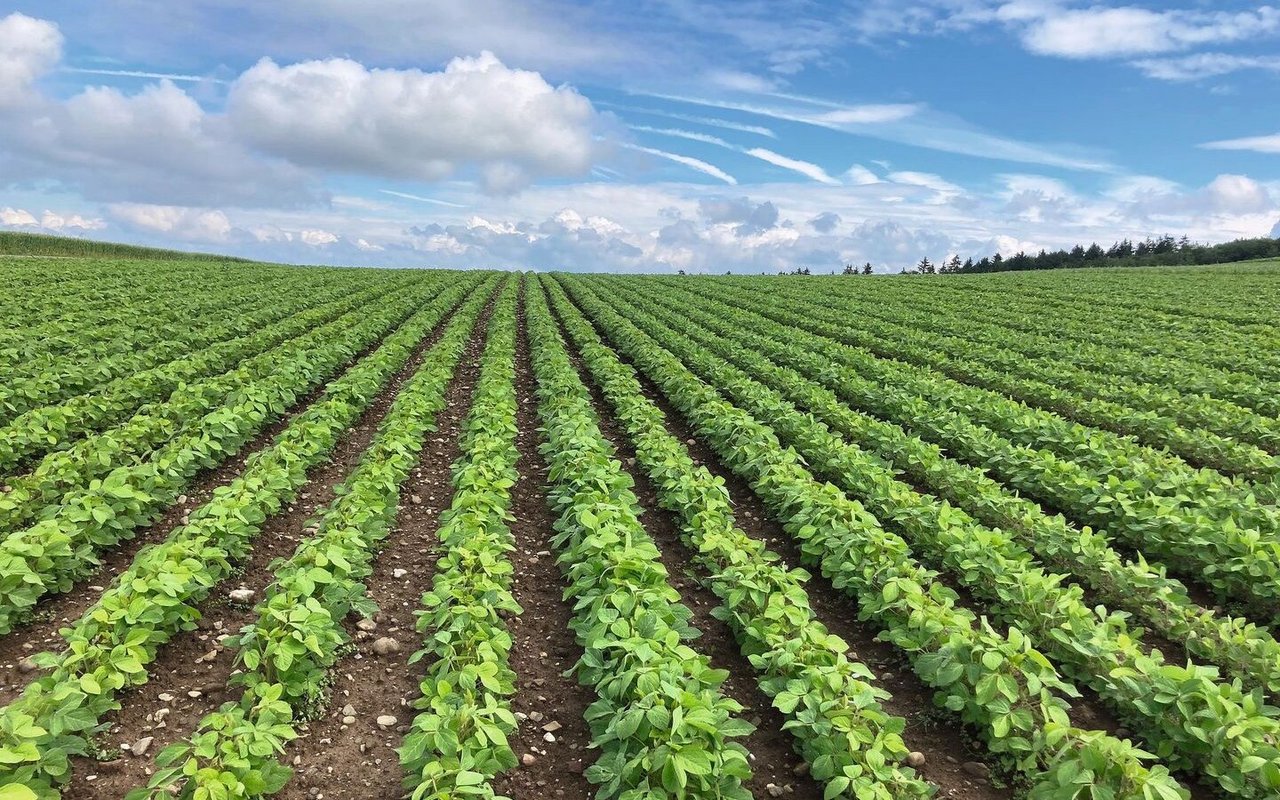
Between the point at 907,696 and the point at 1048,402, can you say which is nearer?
the point at 907,696

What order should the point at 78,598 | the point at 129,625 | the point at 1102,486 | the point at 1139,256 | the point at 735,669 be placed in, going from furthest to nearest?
1. the point at 1139,256
2. the point at 1102,486
3. the point at 78,598
4. the point at 735,669
5. the point at 129,625

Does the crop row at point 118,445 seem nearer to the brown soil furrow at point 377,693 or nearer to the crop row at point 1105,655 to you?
the brown soil furrow at point 377,693

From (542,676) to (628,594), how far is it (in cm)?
103

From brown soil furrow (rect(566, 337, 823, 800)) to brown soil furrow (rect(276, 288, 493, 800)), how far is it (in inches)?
86.4

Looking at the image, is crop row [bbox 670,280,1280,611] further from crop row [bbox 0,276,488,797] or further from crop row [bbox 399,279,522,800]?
crop row [bbox 0,276,488,797]

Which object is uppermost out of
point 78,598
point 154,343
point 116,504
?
point 154,343

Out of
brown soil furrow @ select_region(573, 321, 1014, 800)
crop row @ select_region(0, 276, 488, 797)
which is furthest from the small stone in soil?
crop row @ select_region(0, 276, 488, 797)

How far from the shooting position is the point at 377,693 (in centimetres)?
486

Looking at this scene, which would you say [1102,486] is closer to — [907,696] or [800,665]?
[907,696]

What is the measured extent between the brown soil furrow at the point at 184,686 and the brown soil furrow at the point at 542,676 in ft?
6.77

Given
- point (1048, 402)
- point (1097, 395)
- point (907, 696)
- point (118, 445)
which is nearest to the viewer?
point (907, 696)

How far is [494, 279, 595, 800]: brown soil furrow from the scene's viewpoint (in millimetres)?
4137

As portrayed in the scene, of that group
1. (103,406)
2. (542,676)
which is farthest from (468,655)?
(103,406)

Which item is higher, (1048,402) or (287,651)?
(1048,402)
